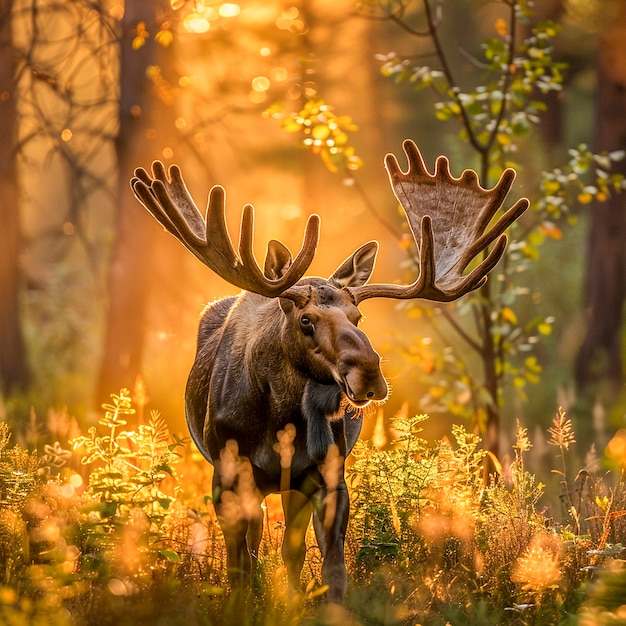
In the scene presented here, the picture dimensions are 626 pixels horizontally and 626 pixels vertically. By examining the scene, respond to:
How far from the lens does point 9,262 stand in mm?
12445

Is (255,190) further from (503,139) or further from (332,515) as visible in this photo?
(332,515)

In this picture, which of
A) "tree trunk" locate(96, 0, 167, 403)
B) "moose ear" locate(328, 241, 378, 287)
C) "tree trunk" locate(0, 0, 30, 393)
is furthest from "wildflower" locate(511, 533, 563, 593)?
"tree trunk" locate(0, 0, 30, 393)

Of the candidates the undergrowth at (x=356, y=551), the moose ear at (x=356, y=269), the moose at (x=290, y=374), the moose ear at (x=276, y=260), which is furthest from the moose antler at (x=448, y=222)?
the undergrowth at (x=356, y=551)

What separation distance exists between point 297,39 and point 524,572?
1276 cm

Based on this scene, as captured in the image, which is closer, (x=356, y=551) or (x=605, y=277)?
(x=356, y=551)

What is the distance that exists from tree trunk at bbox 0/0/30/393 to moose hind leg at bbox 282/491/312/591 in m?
7.26

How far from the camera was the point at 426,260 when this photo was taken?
562 cm

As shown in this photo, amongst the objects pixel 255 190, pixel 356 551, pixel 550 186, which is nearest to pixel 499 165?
pixel 550 186

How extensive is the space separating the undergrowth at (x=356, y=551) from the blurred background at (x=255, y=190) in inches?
27.1

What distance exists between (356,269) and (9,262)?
744 cm

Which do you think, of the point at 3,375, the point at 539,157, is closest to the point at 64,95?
the point at 3,375

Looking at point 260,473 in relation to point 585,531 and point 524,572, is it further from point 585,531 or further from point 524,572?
point 585,531

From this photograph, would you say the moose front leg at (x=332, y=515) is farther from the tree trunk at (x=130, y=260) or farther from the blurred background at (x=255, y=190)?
the tree trunk at (x=130, y=260)

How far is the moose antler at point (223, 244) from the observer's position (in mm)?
5383
